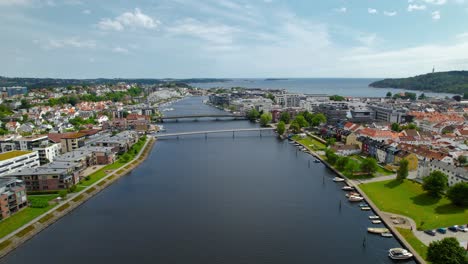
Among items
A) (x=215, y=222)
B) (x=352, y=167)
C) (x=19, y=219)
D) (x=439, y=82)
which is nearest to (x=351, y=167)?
(x=352, y=167)

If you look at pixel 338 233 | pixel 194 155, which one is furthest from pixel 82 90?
pixel 338 233

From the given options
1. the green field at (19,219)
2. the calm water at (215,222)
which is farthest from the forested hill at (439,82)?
the green field at (19,219)

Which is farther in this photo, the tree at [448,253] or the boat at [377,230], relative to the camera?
the boat at [377,230]

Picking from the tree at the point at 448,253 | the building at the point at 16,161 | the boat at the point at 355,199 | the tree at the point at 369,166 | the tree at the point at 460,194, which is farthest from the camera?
the tree at the point at 369,166

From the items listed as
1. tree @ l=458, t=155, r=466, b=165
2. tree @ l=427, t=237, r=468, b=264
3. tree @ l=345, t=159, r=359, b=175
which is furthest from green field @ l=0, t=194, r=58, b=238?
tree @ l=458, t=155, r=466, b=165

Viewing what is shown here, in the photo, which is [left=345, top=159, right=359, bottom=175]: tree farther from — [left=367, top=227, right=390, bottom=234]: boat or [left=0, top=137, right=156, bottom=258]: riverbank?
[left=0, top=137, right=156, bottom=258]: riverbank

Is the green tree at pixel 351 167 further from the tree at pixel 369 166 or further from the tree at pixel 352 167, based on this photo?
the tree at pixel 369 166
